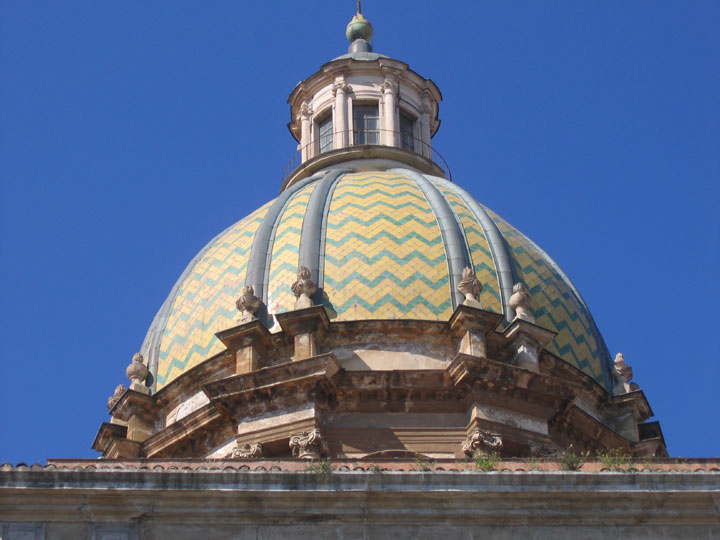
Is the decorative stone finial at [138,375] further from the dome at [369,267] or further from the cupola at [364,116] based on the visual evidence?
the cupola at [364,116]

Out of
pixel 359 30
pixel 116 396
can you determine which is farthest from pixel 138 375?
pixel 359 30

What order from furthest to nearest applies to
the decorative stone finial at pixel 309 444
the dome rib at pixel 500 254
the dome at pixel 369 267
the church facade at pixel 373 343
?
1. the dome rib at pixel 500 254
2. the dome at pixel 369 267
3. the church facade at pixel 373 343
4. the decorative stone finial at pixel 309 444

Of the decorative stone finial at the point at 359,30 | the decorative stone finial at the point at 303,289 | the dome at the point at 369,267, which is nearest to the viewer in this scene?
the decorative stone finial at the point at 303,289

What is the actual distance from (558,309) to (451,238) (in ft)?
8.83

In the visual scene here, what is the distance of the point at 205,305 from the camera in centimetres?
2955

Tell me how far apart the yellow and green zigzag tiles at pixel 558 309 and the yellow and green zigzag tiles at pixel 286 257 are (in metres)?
4.24

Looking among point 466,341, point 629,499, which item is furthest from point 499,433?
point 629,499

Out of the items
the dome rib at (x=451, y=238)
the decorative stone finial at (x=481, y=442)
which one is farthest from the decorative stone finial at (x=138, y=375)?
the decorative stone finial at (x=481, y=442)

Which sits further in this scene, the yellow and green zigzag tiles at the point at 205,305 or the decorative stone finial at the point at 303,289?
the yellow and green zigzag tiles at the point at 205,305

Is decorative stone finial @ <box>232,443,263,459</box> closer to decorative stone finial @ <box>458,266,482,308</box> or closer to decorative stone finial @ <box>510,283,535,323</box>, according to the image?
decorative stone finial @ <box>458,266,482,308</box>

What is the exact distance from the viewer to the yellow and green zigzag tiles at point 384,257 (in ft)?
91.5

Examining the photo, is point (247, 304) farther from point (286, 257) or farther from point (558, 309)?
point (558, 309)

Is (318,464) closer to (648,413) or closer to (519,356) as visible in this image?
(519,356)

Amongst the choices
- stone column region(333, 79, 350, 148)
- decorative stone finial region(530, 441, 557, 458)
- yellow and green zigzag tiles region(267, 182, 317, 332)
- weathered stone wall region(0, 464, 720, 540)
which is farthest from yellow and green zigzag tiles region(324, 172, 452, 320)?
weathered stone wall region(0, 464, 720, 540)
